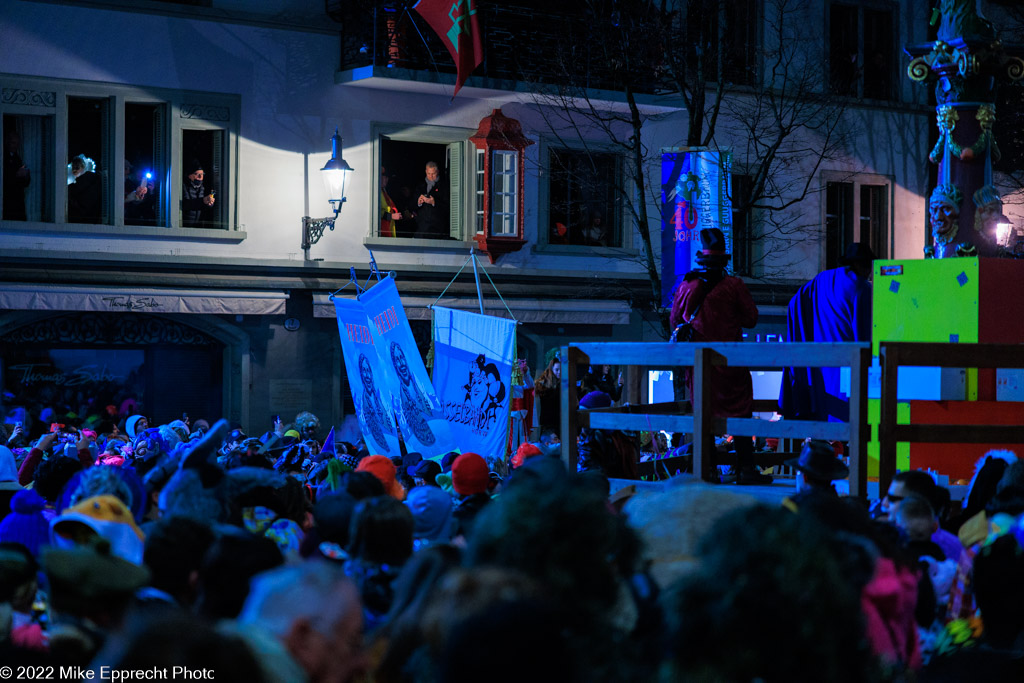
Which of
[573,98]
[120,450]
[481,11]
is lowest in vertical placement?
[120,450]

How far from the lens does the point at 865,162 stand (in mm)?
24328

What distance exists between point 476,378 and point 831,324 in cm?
434

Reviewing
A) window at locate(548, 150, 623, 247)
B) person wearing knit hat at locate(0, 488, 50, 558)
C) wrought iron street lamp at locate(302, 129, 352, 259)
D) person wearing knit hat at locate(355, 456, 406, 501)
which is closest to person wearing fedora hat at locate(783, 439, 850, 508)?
person wearing knit hat at locate(355, 456, 406, 501)

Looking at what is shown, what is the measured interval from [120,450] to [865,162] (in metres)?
17.1

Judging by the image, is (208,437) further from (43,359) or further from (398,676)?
(43,359)

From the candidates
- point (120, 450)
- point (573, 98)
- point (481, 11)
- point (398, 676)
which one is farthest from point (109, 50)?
point (398, 676)

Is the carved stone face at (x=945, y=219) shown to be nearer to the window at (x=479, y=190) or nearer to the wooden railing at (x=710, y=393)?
the wooden railing at (x=710, y=393)

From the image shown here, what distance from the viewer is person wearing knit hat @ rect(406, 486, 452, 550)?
546 cm

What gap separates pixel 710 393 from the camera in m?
7.14

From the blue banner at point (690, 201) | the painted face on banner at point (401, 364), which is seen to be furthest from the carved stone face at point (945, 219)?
the painted face on banner at point (401, 364)

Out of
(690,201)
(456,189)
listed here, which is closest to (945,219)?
(690,201)

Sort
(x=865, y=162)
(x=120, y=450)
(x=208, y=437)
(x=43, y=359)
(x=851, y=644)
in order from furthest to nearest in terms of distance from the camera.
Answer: (x=865, y=162), (x=43, y=359), (x=120, y=450), (x=208, y=437), (x=851, y=644)

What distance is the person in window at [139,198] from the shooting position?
19109mm

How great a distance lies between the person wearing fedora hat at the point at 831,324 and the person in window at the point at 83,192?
1322cm
